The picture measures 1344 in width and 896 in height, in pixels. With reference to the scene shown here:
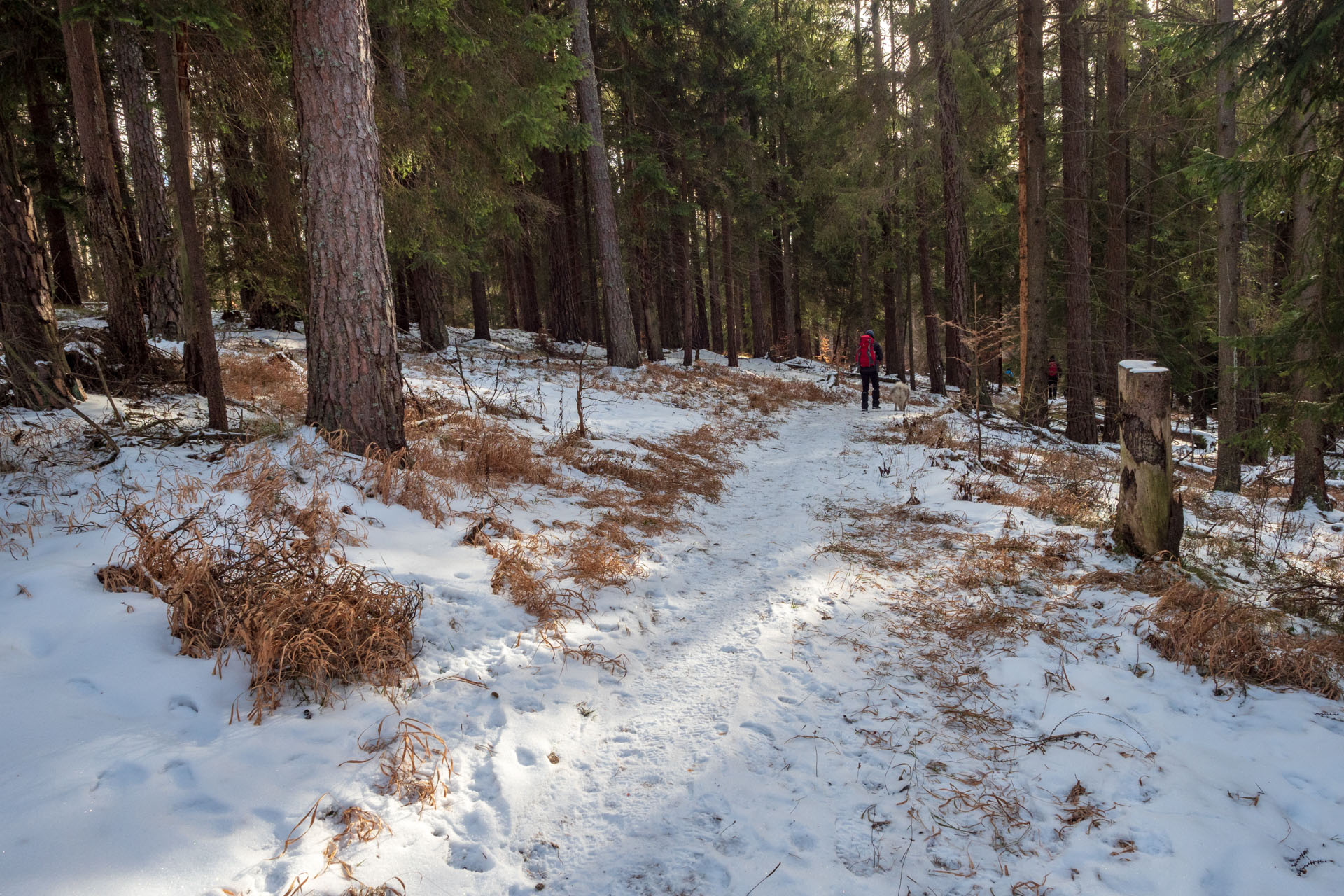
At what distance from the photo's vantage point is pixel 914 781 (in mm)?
2867

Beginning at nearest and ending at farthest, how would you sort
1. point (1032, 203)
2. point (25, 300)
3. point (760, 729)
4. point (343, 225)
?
point (760, 729) < point (343, 225) < point (25, 300) < point (1032, 203)

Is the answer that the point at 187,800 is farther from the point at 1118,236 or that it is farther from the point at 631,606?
the point at 1118,236

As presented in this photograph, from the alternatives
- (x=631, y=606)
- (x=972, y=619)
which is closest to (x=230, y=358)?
(x=631, y=606)

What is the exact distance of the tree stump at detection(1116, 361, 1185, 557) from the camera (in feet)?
16.2

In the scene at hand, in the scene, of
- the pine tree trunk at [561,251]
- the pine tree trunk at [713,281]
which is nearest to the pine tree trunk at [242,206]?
the pine tree trunk at [561,251]

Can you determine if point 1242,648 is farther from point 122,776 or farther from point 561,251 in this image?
point 561,251

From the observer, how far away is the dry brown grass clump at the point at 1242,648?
Answer: 3.38m

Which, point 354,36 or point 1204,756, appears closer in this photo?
point 1204,756

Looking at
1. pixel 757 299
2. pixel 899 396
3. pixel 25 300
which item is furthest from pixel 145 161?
pixel 757 299

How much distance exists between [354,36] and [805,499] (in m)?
6.35

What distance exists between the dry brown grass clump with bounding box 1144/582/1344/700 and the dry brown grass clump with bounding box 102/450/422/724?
14.2ft

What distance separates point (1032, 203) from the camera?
12016 millimetres

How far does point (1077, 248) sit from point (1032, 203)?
1246mm

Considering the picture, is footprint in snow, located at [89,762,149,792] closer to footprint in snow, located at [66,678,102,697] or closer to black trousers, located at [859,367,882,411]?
footprint in snow, located at [66,678,102,697]
